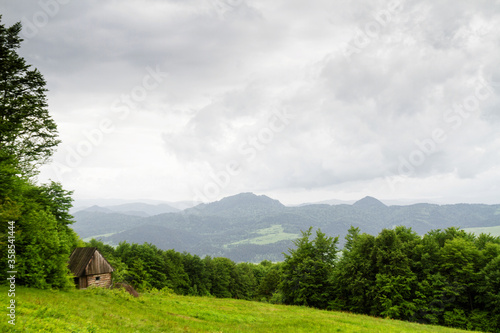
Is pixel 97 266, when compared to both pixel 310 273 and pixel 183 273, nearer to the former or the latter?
pixel 310 273

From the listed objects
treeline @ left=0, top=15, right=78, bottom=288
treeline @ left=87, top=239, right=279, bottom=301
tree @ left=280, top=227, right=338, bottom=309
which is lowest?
treeline @ left=87, top=239, right=279, bottom=301

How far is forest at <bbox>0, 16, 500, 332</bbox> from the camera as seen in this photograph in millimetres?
24047

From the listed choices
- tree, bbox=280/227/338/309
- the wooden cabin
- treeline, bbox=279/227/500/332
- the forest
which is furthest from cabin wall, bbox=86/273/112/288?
treeline, bbox=279/227/500/332

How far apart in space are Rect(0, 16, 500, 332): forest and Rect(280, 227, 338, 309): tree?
0.17m

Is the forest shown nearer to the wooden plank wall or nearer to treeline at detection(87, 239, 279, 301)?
the wooden plank wall

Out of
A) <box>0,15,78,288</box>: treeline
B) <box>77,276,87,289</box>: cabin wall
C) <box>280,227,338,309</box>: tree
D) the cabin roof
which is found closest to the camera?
<box>0,15,78,288</box>: treeline

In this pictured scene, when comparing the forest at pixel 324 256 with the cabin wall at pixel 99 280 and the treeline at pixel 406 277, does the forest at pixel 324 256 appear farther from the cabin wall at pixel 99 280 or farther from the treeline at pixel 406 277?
the cabin wall at pixel 99 280

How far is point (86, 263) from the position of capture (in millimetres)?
39344

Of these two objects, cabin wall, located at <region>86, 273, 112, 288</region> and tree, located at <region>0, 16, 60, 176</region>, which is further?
cabin wall, located at <region>86, 273, 112, 288</region>

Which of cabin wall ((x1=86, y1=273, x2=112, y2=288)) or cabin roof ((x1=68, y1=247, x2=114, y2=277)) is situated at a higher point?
cabin roof ((x1=68, y1=247, x2=114, y2=277))

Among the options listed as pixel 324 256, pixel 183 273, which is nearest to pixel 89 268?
pixel 324 256

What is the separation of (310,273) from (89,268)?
115ft

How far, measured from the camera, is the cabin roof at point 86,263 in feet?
127

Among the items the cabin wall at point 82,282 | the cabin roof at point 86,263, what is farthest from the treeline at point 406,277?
the cabin wall at point 82,282
